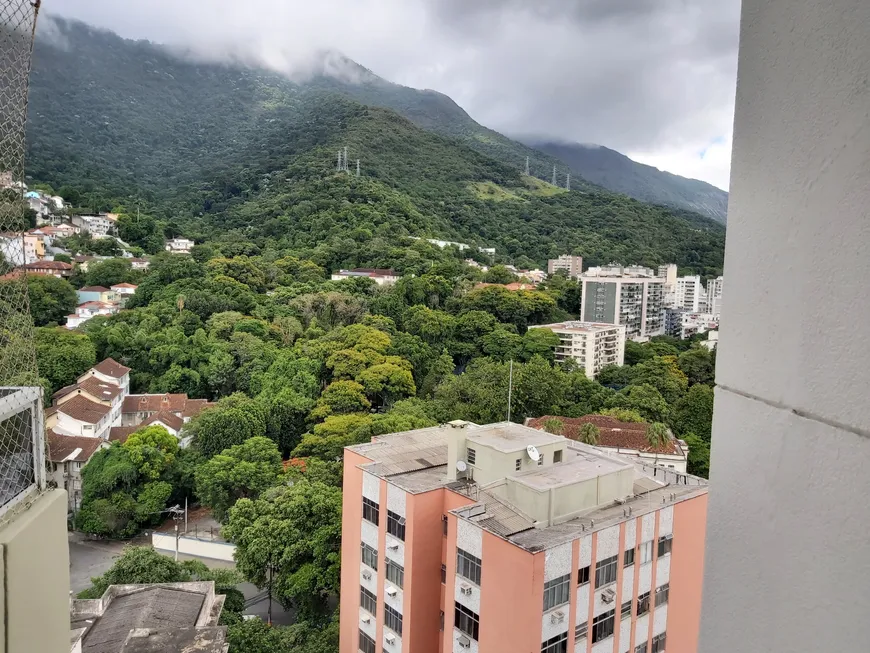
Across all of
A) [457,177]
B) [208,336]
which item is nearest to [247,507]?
[208,336]

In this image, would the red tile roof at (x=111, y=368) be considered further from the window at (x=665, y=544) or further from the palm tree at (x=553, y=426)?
the window at (x=665, y=544)

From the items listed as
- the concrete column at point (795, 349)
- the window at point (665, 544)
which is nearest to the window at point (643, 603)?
the window at point (665, 544)

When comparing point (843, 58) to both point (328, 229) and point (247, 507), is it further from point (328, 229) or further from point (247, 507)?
point (328, 229)

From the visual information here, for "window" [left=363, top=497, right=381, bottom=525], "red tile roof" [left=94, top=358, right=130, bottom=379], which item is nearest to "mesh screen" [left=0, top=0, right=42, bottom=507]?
"window" [left=363, top=497, right=381, bottom=525]

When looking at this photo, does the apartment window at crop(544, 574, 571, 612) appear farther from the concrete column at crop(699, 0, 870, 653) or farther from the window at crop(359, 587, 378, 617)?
the concrete column at crop(699, 0, 870, 653)

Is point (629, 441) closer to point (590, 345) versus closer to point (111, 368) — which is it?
point (590, 345)
